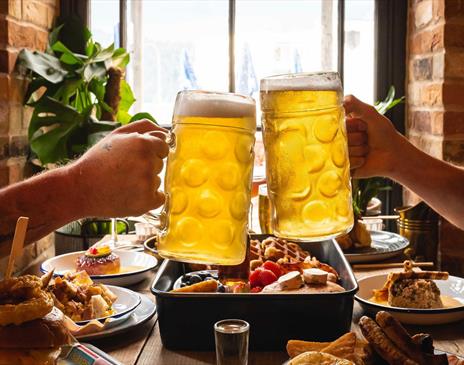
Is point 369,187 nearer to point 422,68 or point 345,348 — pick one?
point 422,68

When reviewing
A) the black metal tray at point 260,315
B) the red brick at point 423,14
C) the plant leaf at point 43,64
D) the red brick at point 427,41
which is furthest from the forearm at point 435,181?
the plant leaf at point 43,64

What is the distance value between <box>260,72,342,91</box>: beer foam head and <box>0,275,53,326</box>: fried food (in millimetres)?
376

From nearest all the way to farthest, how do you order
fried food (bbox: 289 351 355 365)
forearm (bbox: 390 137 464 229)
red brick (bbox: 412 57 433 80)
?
fried food (bbox: 289 351 355 365) < forearm (bbox: 390 137 464 229) < red brick (bbox: 412 57 433 80)

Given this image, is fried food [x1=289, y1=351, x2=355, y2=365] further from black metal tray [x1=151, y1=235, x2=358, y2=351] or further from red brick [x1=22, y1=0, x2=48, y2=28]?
red brick [x1=22, y1=0, x2=48, y2=28]

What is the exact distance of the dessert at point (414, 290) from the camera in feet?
4.77

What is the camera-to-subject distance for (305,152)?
875 mm

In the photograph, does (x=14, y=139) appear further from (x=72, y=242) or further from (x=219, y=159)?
(x=219, y=159)

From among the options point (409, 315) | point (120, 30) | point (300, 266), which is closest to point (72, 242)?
point (120, 30)

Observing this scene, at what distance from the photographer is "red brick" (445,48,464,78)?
275cm

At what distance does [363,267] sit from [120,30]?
Result: 1.94 m

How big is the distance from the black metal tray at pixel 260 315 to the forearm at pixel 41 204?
25cm

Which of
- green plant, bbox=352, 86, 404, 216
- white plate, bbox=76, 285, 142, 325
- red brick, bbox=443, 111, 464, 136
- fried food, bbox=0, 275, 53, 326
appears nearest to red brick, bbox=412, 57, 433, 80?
green plant, bbox=352, 86, 404, 216

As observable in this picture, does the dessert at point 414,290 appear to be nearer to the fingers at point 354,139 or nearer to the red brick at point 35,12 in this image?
the fingers at point 354,139

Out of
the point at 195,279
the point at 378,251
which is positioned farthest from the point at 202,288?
the point at 378,251
